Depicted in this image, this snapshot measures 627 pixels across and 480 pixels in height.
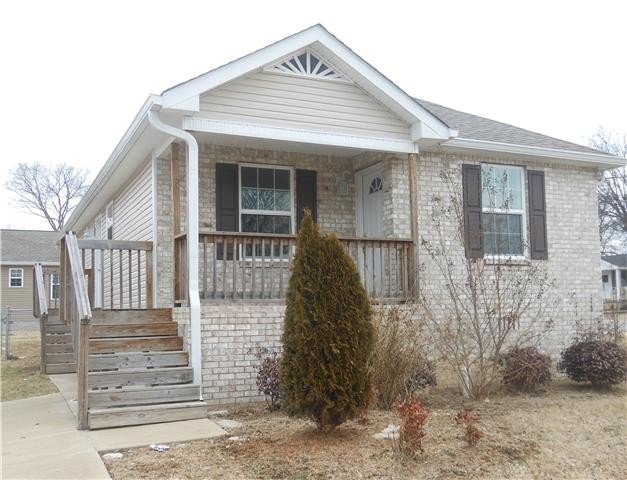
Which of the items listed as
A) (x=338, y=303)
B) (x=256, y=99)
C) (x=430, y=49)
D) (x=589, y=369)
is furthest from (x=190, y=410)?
(x=430, y=49)

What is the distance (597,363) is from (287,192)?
553 centimetres

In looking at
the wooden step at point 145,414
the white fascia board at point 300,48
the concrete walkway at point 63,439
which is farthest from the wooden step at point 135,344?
the white fascia board at point 300,48

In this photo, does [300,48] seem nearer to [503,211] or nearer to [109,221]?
[503,211]

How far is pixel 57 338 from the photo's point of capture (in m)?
12.0

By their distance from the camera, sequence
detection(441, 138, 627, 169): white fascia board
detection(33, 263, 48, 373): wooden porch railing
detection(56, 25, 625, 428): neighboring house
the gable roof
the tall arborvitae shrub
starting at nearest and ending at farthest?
the tall arborvitae shrub → detection(56, 25, 625, 428): neighboring house → detection(441, 138, 627, 169): white fascia board → detection(33, 263, 48, 373): wooden porch railing → the gable roof

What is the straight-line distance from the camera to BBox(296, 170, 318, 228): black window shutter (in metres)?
11.1

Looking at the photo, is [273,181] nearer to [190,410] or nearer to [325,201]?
[325,201]

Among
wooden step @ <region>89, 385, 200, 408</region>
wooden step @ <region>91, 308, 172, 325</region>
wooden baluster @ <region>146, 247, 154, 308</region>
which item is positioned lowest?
wooden step @ <region>89, 385, 200, 408</region>

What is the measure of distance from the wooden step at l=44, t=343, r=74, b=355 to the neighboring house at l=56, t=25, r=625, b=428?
1.28 metres

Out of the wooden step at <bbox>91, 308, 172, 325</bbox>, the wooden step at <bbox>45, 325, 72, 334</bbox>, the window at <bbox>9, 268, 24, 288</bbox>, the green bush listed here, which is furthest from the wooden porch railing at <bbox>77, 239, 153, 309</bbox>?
the window at <bbox>9, 268, 24, 288</bbox>

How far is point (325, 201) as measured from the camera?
37.7ft

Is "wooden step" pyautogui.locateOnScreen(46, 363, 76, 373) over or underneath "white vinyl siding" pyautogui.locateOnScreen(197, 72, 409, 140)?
underneath

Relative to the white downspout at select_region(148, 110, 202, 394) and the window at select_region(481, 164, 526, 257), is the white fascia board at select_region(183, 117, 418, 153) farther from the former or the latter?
the window at select_region(481, 164, 526, 257)

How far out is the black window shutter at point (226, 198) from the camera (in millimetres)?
10398
